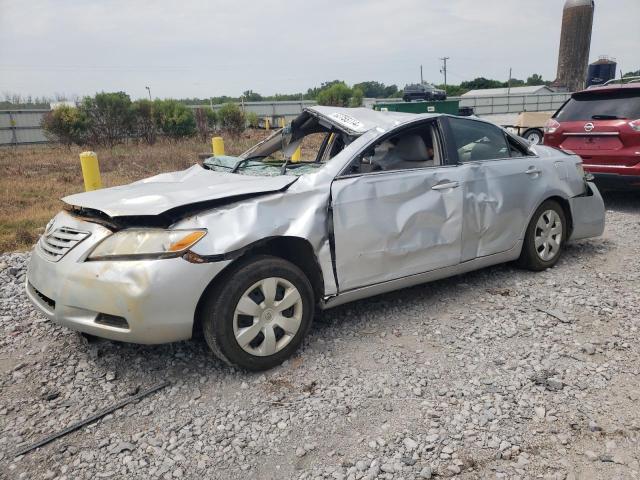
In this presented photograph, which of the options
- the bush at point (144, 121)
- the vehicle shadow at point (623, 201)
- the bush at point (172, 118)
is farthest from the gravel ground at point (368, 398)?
the bush at point (172, 118)

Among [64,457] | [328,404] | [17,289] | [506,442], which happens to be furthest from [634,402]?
[17,289]

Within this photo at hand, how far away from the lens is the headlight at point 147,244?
8.66 ft

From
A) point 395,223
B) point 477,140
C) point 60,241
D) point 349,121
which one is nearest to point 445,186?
point 395,223

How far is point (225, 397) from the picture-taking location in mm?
2773

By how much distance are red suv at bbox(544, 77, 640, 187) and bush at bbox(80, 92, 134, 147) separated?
51.0ft

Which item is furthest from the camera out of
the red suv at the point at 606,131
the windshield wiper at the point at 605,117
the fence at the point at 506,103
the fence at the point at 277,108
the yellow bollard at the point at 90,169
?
the fence at the point at 506,103

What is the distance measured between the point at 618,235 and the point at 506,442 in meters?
4.51

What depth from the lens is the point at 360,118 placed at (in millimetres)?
3693

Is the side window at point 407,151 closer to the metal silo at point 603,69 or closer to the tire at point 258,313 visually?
the tire at point 258,313

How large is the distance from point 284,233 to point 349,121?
122cm

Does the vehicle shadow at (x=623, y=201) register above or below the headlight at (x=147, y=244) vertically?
below

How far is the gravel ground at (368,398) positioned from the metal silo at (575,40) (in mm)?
33697

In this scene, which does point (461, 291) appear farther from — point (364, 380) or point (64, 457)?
point (64, 457)

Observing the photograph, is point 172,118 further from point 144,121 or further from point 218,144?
point 218,144
